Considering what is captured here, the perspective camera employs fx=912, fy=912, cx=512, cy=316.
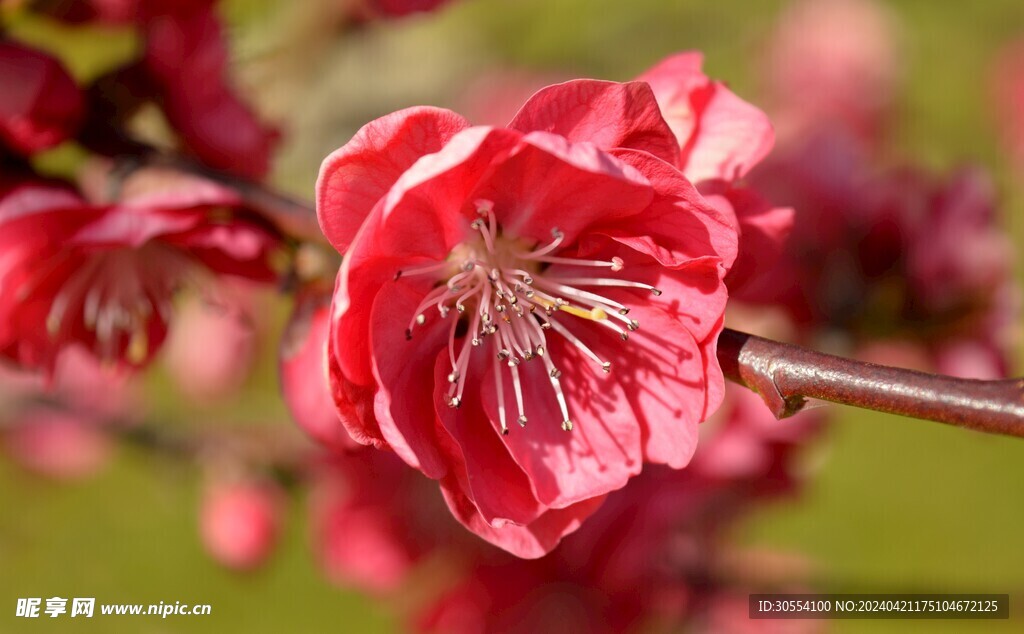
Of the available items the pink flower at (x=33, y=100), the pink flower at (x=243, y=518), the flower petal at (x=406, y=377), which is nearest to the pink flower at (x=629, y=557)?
the pink flower at (x=243, y=518)

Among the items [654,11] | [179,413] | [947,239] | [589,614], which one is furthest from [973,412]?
[654,11]

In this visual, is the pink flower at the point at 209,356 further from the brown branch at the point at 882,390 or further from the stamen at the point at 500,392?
the brown branch at the point at 882,390

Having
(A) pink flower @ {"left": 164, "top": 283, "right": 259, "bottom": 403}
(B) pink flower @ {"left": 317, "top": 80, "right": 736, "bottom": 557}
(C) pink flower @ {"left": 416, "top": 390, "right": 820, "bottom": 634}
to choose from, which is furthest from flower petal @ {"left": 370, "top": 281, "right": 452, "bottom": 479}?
(A) pink flower @ {"left": 164, "top": 283, "right": 259, "bottom": 403}

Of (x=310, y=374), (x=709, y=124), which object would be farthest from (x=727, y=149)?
(x=310, y=374)

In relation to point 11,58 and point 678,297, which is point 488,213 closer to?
point 678,297

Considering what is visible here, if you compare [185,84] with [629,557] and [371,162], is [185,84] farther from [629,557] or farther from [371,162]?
[629,557]
